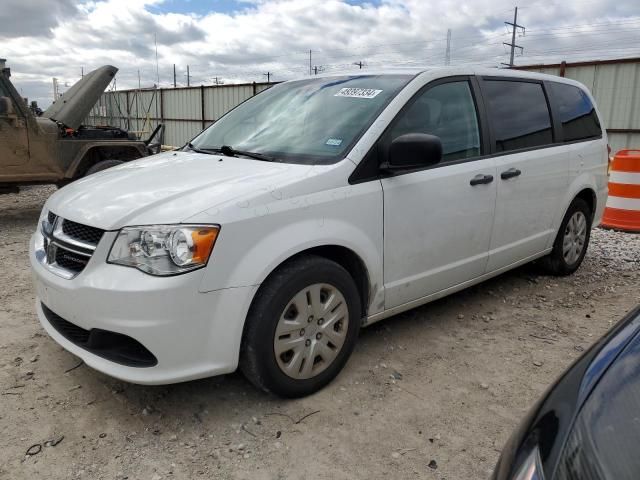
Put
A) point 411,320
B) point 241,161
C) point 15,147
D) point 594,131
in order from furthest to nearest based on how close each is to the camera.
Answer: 1. point 15,147
2. point 594,131
3. point 411,320
4. point 241,161

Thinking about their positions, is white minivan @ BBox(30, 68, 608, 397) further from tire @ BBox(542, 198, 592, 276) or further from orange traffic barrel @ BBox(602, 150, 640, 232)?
orange traffic barrel @ BBox(602, 150, 640, 232)

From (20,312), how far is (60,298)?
5.62 feet

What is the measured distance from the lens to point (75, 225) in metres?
2.66

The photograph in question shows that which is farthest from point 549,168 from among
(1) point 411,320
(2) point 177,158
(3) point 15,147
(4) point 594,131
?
(3) point 15,147

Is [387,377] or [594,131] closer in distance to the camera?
[387,377]

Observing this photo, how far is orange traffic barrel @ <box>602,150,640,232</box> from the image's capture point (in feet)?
20.9

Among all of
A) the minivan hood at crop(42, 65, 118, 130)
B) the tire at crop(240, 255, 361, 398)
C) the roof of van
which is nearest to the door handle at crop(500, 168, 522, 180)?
the roof of van

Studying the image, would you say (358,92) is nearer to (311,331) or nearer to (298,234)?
(298,234)

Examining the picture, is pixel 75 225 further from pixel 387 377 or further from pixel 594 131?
pixel 594 131

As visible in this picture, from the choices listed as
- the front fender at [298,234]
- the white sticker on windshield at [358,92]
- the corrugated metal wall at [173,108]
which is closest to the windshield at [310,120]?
the white sticker on windshield at [358,92]

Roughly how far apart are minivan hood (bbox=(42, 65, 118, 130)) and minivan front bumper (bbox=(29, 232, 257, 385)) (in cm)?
673

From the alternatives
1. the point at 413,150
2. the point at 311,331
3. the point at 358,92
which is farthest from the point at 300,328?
the point at 358,92

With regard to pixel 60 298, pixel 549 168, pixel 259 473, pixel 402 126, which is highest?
pixel 402 126

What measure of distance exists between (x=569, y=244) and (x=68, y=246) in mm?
4027
